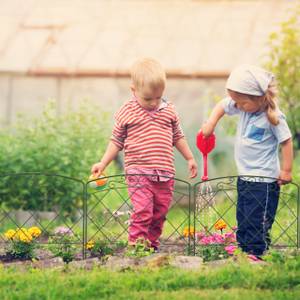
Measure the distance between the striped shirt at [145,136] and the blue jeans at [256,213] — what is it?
56 centimetres

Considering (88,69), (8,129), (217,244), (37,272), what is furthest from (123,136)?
(88,69)

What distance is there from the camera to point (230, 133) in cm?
1051

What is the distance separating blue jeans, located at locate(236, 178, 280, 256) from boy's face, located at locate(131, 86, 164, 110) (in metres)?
0.77

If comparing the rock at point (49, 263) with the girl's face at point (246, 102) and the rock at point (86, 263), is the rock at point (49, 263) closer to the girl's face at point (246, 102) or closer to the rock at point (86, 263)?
the rock at point (86, 263)

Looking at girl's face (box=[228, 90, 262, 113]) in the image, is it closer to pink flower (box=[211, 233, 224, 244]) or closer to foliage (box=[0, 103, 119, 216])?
pink flower (box=[211, 233, 224, 244])

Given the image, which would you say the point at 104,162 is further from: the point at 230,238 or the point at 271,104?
the point at 271,104

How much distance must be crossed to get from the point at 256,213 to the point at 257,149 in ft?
1.37

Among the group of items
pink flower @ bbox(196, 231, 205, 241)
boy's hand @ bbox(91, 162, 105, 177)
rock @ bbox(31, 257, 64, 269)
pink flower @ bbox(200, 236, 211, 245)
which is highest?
boy's hand @ bbox(91, 162, 105, 177)

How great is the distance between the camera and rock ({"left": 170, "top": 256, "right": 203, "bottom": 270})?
229 inches

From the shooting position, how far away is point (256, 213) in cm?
668

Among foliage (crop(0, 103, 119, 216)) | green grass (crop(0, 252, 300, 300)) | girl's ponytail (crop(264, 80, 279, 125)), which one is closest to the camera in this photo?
green grass (crop(0, 252, 300, 300))

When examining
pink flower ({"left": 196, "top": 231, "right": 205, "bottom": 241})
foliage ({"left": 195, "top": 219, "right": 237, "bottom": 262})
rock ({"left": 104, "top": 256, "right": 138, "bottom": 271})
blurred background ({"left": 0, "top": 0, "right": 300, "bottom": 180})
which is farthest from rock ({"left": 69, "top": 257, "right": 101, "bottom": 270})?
blurred background ({"left": 0, "top": 0, "right": 300, "bottom": 180})

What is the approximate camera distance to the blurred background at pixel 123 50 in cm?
1214

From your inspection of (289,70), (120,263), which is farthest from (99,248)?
(289,70)
